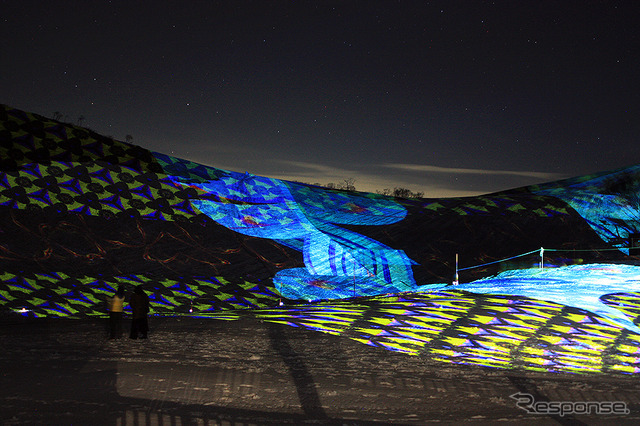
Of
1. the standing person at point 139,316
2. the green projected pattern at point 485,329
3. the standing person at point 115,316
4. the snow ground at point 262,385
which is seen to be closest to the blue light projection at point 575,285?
the green projected pattern at point 485,329

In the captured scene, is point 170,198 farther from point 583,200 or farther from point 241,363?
point 583,200

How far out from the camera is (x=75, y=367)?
5.38 metres

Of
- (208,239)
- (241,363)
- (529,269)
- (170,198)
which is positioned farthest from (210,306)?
(529,269)

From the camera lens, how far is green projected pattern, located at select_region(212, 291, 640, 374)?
19.6 ft

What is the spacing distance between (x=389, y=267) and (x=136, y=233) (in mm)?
5268

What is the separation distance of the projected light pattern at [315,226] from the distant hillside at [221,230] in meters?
0.03

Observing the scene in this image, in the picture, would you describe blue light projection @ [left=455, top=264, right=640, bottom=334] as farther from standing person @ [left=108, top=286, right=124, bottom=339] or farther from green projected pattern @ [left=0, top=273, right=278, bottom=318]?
standing person @ [left=108, top=286, right=124, bottom=339]

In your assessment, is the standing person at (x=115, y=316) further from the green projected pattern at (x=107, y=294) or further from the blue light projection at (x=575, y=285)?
the blue light projection at (x=575, y=285)

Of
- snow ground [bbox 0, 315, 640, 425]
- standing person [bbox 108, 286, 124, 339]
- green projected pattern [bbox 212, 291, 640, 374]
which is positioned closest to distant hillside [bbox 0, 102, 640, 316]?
green projected pattern [bbox 212, 291, 640, 374]

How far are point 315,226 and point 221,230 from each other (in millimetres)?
2134

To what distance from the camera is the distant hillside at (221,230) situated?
35.0 feet

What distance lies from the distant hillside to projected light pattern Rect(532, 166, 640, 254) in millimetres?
48

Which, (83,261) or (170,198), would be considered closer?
(83,261)

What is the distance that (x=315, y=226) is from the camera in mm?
13195
